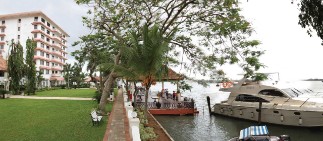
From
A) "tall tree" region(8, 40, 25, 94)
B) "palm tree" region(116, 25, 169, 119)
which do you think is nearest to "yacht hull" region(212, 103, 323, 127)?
"palm tree" region(116, 25, 169, 119)

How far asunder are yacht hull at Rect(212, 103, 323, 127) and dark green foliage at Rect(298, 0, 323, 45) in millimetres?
12746

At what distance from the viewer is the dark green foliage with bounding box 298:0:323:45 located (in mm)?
9141

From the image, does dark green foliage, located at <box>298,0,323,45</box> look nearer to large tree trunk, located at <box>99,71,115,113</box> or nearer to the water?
the water

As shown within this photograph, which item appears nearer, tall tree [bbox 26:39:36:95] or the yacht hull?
the yacht hull

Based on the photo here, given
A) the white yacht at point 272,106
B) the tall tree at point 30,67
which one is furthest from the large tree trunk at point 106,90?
the tall tree at point 30,67

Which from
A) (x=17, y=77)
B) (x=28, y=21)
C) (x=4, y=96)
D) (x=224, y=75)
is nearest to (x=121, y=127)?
(x=224, y=75)

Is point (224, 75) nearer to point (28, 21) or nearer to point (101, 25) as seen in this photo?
point (101, 25)

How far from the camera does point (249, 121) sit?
25.0 metres

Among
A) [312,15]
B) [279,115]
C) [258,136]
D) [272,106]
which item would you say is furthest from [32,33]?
[312,15]

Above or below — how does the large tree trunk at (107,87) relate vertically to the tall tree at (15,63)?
below

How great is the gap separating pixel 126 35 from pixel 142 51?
8316 millimetres

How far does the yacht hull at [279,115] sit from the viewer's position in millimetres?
20075

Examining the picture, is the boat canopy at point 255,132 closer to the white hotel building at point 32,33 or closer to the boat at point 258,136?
the boat at point 258,136

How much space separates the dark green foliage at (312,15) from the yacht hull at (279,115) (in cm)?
1275
